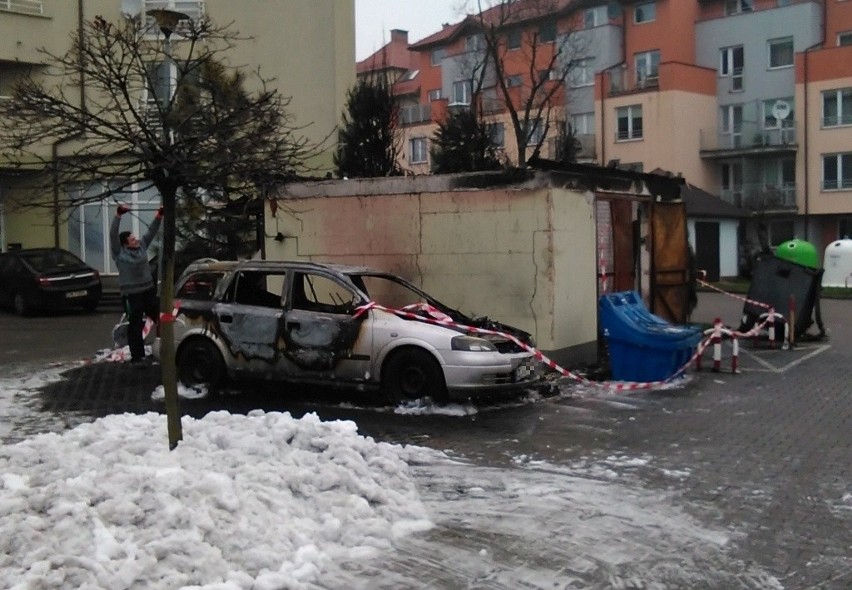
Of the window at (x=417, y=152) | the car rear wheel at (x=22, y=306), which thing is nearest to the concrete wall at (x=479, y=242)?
the car rear wheel at (x=22, y=306)

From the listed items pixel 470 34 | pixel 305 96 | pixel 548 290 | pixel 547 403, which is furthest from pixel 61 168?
pixel 470 34

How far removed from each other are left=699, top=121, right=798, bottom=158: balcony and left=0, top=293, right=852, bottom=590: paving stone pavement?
31.2 metres

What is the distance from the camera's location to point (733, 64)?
1804 inches

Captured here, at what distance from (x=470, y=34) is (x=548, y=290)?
136ft

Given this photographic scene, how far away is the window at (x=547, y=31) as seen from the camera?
154 ft

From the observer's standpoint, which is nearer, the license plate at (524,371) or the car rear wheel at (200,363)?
the license plate at (524,371)

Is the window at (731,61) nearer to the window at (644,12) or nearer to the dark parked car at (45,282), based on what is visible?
the window at (644,12)

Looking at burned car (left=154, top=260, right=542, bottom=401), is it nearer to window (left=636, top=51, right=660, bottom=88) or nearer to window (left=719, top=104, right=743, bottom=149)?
window (left=636, top=51, right=660, bottom=88)

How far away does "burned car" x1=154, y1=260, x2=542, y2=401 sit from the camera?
10.1 m

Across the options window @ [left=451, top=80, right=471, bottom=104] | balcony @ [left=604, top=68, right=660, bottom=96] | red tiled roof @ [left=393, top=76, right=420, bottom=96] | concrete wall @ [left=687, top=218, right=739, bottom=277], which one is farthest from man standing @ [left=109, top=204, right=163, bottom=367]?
red tiled roof @ [left=393, top=76, right=420, bottom=96]

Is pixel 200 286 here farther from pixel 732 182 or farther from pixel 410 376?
pixel 732 182

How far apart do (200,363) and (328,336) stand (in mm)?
1844

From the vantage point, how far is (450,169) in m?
22.8

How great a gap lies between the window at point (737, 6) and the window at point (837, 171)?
27.7 ft
